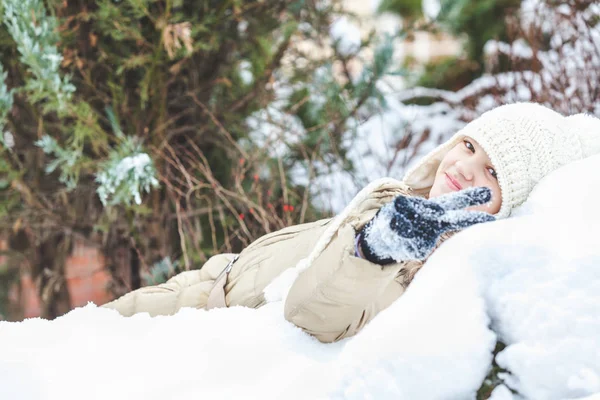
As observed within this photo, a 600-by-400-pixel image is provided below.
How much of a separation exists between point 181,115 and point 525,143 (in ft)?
6.74

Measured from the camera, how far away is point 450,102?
519 cm

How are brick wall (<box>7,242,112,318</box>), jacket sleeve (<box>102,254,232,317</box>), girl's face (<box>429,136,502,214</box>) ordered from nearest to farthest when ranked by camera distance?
girl's face (<box>429,136,502,214</box>) → jacket sleeve (<box>102,254,232,317</box>) → brick wall (<box>7,242,112,318</box>)

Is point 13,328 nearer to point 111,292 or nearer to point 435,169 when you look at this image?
point 435,169

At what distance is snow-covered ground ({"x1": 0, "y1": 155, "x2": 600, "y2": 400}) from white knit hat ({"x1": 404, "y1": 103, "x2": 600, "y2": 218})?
202mm

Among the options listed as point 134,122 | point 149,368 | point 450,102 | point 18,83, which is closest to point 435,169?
point 149,368

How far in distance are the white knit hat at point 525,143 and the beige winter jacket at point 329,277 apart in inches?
10.9

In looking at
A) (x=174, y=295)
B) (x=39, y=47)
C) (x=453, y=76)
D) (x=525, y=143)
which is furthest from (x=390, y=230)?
(x=453, y=76)

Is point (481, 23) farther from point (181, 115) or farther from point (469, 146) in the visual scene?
point (469, 146)

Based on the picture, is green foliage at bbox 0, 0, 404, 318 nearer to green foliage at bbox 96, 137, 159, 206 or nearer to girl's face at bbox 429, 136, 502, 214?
green foliage at bbox 96, 137, 159, 206

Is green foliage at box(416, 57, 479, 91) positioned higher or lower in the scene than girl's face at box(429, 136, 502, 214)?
lower

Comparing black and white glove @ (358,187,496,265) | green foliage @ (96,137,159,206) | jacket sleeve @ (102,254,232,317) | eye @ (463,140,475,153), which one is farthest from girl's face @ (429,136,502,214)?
green foliage @ (96,137,159,206)

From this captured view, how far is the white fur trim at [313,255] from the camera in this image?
1462 millimetres

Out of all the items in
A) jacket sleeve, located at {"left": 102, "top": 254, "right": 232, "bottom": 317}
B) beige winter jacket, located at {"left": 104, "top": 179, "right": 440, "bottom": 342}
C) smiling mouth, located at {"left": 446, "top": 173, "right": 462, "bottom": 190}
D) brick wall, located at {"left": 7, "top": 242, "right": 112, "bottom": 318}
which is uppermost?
smiling mouth, located at {"left": 446, "top": 173, "right": 462, "bottom": 190}

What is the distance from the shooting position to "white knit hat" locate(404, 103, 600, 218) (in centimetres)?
154
